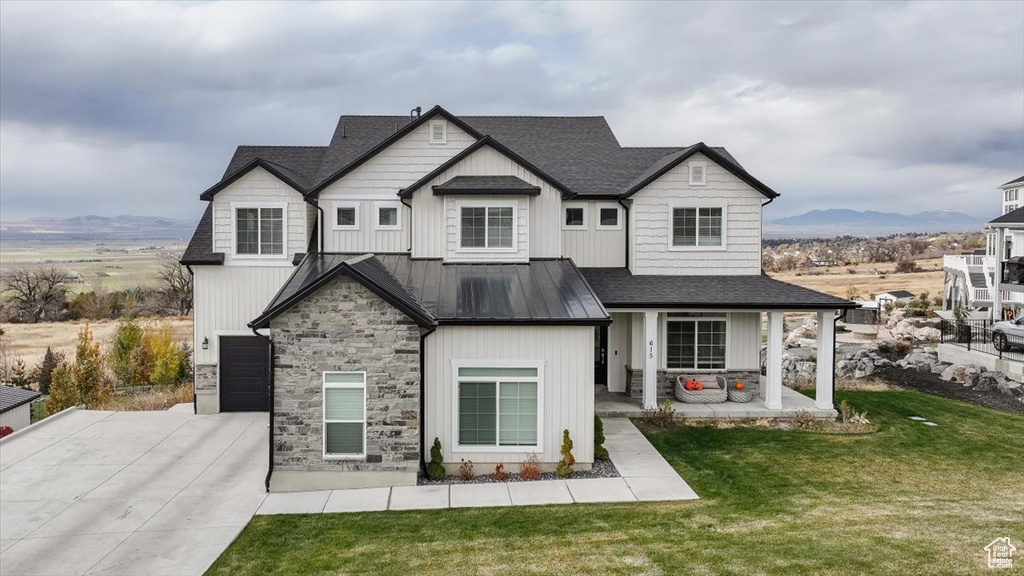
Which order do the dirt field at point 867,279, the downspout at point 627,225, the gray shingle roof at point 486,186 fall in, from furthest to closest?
the dirt field at point 867,279
the downspout at point 627,225
the gray shingle roof at point 486,186

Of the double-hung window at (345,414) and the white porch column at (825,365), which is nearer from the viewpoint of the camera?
the double-hung window at (345,414)

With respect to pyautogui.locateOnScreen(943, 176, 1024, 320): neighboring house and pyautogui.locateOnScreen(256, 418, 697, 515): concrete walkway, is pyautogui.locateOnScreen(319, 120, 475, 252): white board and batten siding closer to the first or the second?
pyautogui.locateOnScreen(256, 418, 697, 515): concrete walkway

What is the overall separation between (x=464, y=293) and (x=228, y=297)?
7.74 m

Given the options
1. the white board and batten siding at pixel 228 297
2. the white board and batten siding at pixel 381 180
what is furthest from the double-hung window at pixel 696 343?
the white board and batten siding at pixel 228 297

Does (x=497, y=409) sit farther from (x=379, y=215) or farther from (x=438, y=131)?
(x=438, y=131)

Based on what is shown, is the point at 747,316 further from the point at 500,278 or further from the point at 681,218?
the point at 500,278

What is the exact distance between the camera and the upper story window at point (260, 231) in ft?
59.2

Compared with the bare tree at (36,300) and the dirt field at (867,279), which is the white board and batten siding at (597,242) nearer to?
the dirt field at (867,279)

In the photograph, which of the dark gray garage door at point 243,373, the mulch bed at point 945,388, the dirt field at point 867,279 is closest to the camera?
the dark gray garage door at point 243,373

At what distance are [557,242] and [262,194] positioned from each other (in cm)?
813

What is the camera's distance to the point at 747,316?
17828 mm

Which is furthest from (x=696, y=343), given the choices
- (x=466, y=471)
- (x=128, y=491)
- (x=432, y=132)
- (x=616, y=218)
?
(x=128, y=491)

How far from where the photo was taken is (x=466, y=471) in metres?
12.8

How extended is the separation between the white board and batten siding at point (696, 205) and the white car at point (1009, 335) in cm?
1394
